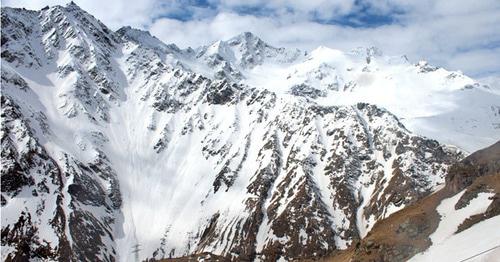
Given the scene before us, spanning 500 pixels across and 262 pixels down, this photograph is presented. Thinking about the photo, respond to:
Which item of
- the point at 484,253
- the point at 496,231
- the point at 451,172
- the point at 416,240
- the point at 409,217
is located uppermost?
the point at 451,172

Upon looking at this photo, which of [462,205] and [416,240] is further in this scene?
[462,205]

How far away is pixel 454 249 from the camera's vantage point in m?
61.3

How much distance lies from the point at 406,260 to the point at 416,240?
590cm

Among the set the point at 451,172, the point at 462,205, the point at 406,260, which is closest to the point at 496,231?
the point at 406,260

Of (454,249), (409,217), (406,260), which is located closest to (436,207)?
(409,217)

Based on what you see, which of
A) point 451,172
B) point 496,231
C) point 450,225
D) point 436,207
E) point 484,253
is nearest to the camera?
point 484,253

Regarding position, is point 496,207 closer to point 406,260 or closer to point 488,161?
point 406,260

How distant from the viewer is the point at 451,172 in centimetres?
10844

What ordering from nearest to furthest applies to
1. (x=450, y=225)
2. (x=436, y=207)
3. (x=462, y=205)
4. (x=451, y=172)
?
(x=450, y=225) → (x=462, y=205) → (x=436, y=207) → (x=451, y=172)

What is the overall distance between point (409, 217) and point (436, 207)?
6393mm

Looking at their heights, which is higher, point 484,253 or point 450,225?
point 450,225

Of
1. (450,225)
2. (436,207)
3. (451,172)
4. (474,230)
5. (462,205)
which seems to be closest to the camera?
(474,230)

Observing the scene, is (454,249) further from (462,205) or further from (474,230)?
(462,205)

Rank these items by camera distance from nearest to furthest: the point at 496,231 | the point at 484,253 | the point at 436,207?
1. the point at 484,253
2. the point at 496,231
3. the point at 436,207
